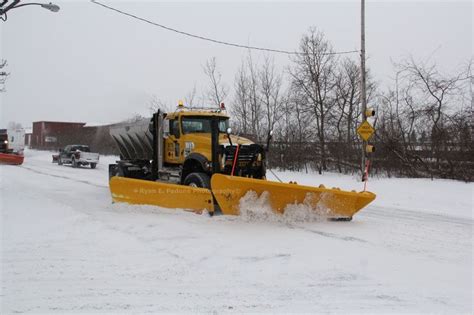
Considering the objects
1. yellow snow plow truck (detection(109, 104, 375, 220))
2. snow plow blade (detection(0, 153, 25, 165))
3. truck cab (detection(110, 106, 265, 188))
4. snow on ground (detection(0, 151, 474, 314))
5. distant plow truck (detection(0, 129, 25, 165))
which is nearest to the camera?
snow on ground (detection(0, 151, 474, 314))

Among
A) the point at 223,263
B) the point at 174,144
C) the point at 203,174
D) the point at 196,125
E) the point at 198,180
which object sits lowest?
the point at 223,263

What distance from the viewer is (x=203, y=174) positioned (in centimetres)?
895

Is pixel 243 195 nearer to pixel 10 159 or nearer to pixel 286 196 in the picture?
pixel 286 196

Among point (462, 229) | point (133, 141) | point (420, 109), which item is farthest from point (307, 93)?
point (462, 229)

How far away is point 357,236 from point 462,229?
251 centimetres

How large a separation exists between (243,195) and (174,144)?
3420mm

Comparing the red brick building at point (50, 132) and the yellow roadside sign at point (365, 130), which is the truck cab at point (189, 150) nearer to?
the yellow roadside sign at point (365, 130)

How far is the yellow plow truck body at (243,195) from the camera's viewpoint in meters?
7.52

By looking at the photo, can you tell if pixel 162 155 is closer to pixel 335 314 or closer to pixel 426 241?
pixel 426 241

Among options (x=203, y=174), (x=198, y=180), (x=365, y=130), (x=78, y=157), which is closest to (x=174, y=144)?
(x=203, y=174)

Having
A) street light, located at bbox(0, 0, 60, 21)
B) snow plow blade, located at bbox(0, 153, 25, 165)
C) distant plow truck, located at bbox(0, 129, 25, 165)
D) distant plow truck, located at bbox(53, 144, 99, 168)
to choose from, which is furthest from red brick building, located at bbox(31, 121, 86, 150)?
street light, located at bbox(0, 0, 60, 21)

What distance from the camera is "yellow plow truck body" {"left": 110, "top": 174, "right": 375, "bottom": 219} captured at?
7.52 m

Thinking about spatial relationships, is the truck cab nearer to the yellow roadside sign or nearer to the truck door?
the truck door

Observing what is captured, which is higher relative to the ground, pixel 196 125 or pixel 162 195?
pixel 196 125
